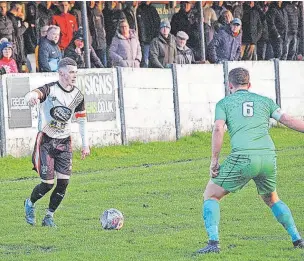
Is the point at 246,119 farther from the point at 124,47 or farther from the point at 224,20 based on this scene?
the point at 224,20

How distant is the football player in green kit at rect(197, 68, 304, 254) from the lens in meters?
11.6

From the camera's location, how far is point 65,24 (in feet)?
83.3

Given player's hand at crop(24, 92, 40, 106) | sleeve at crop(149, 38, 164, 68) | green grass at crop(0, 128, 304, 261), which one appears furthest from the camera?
sleeve at crop(149, 38, 164, 68)

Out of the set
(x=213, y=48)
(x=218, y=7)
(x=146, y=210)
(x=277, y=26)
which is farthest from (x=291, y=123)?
(x=277, y=26)

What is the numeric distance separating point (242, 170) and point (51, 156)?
12.2ft

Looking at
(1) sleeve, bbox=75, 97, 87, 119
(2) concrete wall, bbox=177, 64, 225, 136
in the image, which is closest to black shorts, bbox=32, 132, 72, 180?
(1) sleeve, bbox=75, 97, 87, 119

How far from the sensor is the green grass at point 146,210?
40.0ft

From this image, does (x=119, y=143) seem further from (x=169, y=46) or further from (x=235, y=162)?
(x=235, y=162)

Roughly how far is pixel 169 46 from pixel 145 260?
1515 centimetres

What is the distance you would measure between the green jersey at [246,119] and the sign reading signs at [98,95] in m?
12.4

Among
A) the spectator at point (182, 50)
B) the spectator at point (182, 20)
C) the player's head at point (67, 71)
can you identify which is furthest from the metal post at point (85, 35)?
the player's head at point (67, 71)

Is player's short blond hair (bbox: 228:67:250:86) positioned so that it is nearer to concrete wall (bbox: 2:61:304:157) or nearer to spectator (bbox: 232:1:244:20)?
concrete wall (bbox: 2:61:304:157)

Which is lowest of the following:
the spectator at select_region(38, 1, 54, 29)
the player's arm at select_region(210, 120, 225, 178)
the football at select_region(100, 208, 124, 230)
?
the football at select_region(100, 208, 124, 230)

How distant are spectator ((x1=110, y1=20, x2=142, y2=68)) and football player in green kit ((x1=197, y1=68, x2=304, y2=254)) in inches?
542
